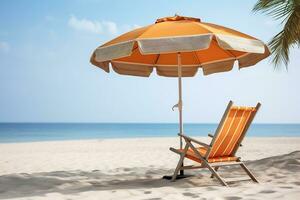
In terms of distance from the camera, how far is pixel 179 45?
4.46 meters

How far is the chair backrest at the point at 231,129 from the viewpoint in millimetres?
4723

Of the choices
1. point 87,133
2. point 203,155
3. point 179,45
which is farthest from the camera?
point 87,133

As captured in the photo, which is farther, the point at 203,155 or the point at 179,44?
the point at 203,155

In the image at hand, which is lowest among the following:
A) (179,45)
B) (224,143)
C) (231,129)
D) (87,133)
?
(87,133)

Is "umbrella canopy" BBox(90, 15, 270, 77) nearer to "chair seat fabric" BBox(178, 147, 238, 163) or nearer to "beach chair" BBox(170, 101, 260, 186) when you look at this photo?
"beach chair" BBox(170, 101, 260, 186)

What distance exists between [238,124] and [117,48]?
1.69m

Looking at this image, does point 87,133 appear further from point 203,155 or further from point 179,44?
point 179,44

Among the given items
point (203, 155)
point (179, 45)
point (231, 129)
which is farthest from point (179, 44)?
point (203, 155)

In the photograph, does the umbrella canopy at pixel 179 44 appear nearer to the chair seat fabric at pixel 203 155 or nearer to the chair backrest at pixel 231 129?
the chair backrest at pixel 231 129

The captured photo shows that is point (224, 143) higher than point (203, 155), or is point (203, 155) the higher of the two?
point (224, 143)

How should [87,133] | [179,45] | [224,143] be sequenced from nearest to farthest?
[179,45]
[224,143]
[87,133]

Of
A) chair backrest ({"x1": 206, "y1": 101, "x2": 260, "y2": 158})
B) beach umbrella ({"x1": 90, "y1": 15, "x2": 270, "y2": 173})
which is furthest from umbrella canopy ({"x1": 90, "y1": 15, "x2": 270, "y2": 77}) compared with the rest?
chair backrest ({"x1": 206, "y1": 101, "x2": 260, "y2": 158})

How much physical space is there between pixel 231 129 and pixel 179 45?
4.06 feet

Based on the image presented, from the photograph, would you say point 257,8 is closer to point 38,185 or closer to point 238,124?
point 238,124
